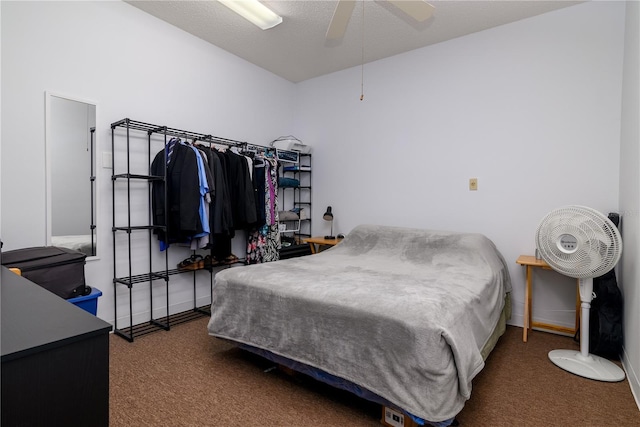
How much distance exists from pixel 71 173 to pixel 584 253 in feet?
11.6

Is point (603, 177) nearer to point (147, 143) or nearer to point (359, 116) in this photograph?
point (359, 116)

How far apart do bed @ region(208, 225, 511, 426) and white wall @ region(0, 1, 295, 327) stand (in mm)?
1349

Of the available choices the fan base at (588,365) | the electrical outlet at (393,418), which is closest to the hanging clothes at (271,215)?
the electrical outlet at (393,418)

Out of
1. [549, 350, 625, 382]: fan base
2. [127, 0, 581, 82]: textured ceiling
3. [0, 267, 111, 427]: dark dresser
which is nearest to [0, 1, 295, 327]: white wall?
[127, 0, 581, 82]: textured ceiling

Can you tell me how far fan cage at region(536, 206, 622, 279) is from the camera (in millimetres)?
1950

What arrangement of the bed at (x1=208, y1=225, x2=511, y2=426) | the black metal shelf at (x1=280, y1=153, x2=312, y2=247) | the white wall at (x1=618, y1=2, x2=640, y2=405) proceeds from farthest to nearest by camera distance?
the black metal shelf at (x1=280, y1=153, x2=312, y2=247), the white wall at (x1=618, y1=2, x2=640, y2=405), the bed at (x1=208, y1=225, x2=511, y2=426)

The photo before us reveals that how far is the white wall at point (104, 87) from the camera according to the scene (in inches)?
85.0

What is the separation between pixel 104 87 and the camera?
103 inches

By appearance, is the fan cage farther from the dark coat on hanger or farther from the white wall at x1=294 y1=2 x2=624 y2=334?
the dark coat on hanger

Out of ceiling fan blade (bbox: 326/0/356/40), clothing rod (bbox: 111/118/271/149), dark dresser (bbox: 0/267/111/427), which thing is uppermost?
ceiling fan blade (bbox: 326/0/356/40)

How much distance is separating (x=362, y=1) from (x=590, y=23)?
5.95ft

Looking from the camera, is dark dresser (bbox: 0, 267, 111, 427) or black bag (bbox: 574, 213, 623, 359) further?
black bag (bbox: 574, 213, 623, 359)

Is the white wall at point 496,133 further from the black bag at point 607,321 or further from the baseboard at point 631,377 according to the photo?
the baseboard at point 631,377

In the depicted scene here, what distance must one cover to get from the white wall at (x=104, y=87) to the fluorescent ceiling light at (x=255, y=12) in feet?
2.86
